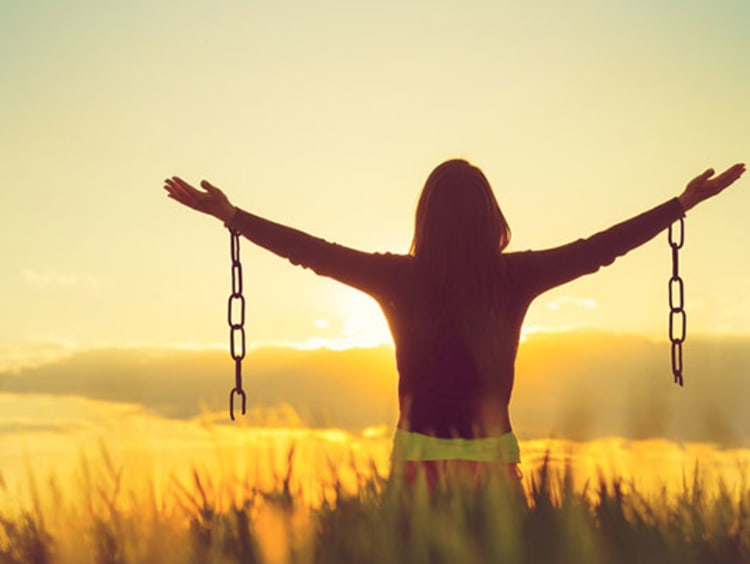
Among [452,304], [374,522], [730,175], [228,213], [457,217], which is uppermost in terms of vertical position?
[730,175]

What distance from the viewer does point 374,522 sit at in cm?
478

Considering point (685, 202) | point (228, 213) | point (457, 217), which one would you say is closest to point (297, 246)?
point (228, 213)

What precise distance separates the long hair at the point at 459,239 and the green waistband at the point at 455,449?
2.37 feet

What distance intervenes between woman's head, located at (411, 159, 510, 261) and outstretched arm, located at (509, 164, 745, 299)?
0.74ft

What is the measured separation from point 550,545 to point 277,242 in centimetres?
288

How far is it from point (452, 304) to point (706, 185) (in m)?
2.75

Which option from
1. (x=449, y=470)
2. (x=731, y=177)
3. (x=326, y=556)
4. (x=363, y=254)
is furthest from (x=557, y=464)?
(x=731, y=177)

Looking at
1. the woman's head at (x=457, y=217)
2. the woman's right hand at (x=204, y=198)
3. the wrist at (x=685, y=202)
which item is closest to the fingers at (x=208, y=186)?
the woman's right hand at (x=204, y=198)

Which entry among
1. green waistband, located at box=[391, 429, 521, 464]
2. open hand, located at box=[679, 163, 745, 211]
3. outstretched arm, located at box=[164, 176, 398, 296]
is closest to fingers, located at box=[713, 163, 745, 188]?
open hand, located at box=[679, 163, 745, 211]

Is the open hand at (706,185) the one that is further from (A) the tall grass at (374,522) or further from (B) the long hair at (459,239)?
(A) the tall grass at (374,522)

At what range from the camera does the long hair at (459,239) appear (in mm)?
6270

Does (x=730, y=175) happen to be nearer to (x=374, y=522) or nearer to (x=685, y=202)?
(x=685, y=202)

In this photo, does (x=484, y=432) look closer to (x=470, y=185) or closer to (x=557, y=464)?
(x=557, y=464)

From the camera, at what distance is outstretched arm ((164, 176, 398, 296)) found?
253 inches
